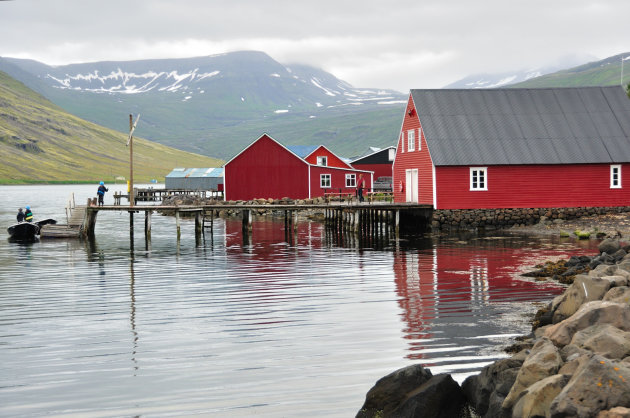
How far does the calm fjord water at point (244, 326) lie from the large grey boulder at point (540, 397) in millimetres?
2958

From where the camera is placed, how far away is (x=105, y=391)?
12727mm

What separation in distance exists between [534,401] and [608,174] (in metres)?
42.4

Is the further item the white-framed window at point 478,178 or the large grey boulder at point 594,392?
the white-framed window at point 478,178

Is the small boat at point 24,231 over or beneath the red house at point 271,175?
beneath

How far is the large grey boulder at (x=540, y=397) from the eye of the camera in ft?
31.2

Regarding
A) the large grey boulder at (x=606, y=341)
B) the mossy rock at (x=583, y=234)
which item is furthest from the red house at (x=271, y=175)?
the large grey boulder at (x=606, y=341)

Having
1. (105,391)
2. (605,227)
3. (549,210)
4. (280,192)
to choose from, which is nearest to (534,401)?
(105,391)

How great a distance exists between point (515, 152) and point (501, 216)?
427 cm

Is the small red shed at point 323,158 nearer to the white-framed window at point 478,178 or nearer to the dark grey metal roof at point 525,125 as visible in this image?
the dark grey metal roof at point 525,125

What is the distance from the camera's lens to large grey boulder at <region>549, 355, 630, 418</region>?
9016mm

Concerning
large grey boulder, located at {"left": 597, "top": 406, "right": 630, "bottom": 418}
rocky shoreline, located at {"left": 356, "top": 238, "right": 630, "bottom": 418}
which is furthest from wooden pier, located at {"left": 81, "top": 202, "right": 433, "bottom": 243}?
large grey boulder, located at {"left": 597, "top": 406, "right": 630, "bottom": 418}

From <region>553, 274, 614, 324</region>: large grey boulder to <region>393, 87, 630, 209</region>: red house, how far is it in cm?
3046

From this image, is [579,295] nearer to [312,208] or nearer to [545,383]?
[545,383]

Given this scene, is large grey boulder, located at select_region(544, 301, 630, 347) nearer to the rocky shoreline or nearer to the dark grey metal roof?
the rocky shoreline
